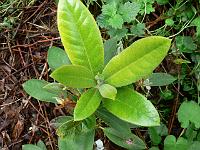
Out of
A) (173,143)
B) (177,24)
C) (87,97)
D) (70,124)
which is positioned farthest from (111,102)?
(177,24)

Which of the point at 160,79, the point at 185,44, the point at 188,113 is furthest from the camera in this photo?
the point at 185,44

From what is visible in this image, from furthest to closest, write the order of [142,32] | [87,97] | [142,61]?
[142,32], [87,97], [142,61]

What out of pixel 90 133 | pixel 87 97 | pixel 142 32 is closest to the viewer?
pixel 87 97

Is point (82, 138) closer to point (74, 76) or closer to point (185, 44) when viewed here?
point (74, 76)

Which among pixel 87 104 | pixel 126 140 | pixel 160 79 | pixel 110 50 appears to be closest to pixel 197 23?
pixel 160 79

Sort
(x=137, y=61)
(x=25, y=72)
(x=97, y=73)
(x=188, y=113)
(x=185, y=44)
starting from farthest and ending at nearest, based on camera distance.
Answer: (x=25, y=72)
(x=185, y=44)
(x=188, y=113)
(x=97, y=73)
(x=137, y=61)

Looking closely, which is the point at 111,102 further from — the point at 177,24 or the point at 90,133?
the point at 177,24

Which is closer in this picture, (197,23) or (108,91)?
(108,91)
